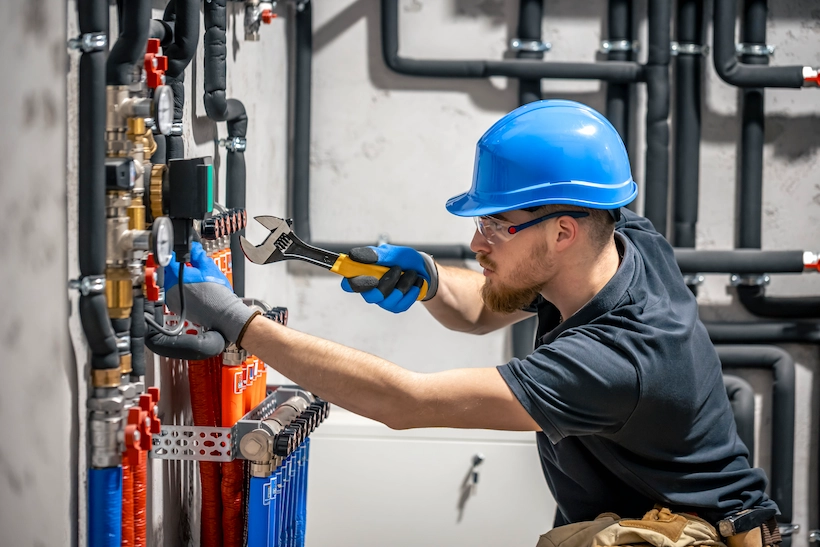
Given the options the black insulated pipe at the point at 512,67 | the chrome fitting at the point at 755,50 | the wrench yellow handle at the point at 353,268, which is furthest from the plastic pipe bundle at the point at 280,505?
the chrome fitting at the point at 755,50

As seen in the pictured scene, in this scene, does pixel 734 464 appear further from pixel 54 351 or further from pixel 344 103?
pixel 344 103

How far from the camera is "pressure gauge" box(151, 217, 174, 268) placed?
100 cm

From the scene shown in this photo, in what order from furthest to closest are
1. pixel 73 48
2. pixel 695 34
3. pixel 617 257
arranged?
pixel 695 34 < pixel 617 257 < pixel 73 48

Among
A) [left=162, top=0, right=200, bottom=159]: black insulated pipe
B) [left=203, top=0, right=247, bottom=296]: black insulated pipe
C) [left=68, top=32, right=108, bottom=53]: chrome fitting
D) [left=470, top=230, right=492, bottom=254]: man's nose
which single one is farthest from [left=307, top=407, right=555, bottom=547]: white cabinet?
[left=68, top=32, right=108, bottom=53]: chrome fitting

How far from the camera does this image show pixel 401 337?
7.18 feet

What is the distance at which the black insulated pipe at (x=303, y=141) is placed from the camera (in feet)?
6.75

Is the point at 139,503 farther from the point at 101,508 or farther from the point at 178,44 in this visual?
the point at 178,44

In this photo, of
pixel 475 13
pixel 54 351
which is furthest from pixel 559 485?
pixel 475 13

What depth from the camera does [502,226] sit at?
4.22 ft

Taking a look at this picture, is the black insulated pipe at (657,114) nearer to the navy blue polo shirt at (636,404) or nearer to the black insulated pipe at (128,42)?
the navy blue polo shirt at (636,404)

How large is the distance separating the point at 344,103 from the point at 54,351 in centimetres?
128

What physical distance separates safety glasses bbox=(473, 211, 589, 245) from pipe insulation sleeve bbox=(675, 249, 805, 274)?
0.89 m

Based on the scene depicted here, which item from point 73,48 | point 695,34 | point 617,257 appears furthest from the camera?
point 695,34

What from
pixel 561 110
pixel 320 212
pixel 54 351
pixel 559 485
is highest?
pixel 561 110
